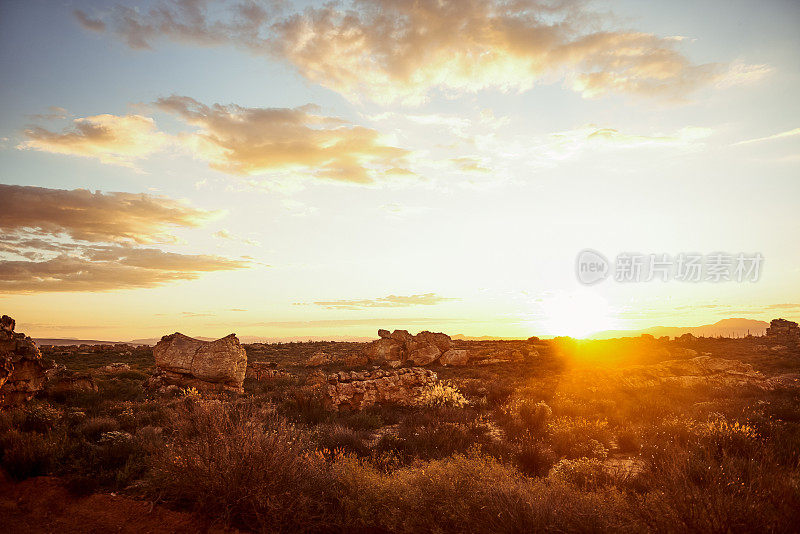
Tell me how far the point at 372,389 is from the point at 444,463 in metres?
7.98

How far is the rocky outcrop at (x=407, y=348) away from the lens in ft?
108

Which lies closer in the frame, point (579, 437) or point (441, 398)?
point (579, 437)

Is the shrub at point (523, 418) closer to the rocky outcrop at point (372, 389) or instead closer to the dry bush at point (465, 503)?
the rocky outcrop at point (372, 389)

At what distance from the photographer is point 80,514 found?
A: 19.6 feet

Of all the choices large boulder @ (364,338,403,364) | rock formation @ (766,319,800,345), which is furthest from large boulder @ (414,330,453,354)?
rock formation @ (766,319,800,345)

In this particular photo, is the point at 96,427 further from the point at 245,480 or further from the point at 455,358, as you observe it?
the point at 455,358

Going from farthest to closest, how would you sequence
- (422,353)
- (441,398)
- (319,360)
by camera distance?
1. (319,360)
2. (422,353)
3. (441,398)


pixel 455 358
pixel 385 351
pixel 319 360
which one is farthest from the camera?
pixel 319 360

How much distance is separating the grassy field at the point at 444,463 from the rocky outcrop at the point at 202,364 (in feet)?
12.4

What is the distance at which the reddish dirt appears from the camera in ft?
18.2

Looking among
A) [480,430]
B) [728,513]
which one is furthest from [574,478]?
[480,430]

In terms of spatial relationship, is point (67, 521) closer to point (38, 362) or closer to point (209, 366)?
point (38, 362)

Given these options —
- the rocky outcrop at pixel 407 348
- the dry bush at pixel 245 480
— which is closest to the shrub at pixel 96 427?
the dry bush at pixel 245 480

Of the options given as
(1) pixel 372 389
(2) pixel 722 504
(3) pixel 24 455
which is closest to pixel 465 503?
(2) pixel 722 504
